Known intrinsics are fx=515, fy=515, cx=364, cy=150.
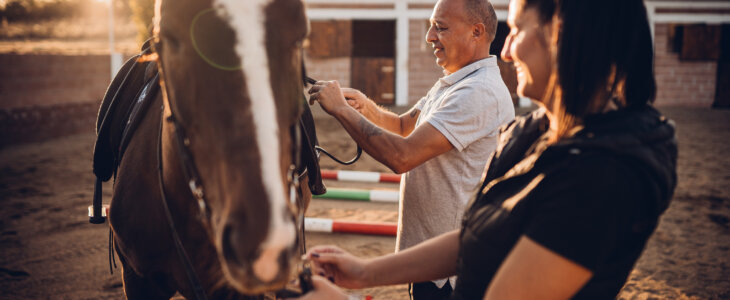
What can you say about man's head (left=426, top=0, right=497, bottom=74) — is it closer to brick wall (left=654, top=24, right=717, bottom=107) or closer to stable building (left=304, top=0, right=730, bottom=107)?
stable building (left=304, top=0, right=730, bottom=107)

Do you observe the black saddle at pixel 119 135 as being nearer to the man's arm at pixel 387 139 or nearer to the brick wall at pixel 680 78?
the man's arm at pixel 387 139

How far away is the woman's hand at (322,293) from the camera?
110 cm

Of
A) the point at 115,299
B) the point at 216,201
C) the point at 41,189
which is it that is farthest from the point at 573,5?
the point at 41,189

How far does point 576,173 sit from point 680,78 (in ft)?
49.2

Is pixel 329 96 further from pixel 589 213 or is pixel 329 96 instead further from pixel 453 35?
pixel 589 213

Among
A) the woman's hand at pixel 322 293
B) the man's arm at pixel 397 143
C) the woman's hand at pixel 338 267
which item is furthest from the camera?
the man's arm at pixel 397 143

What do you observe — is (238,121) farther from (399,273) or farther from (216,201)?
(399,273)

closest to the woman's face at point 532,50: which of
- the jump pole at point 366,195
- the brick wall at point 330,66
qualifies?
the jump pole at point 366,195

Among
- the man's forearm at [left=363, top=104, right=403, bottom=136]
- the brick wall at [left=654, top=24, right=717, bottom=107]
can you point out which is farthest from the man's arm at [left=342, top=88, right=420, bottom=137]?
the brick wall at [left=654, top=24, right=717, bottom=107]

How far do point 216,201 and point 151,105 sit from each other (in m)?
1.04

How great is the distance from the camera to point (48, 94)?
8.84 m

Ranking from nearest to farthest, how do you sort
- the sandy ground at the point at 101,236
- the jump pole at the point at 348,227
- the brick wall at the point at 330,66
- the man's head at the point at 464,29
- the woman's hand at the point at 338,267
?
the woman's hand at the point at 338,267 → the man's head at the point at 464,29 → the sandy ground at the point at 101,236 → the jump pole at the point at 348,227 → the brick wall at the point at 330,66

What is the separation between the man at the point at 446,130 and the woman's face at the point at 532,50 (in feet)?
2.82

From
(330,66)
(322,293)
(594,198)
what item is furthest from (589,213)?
(330,66)
